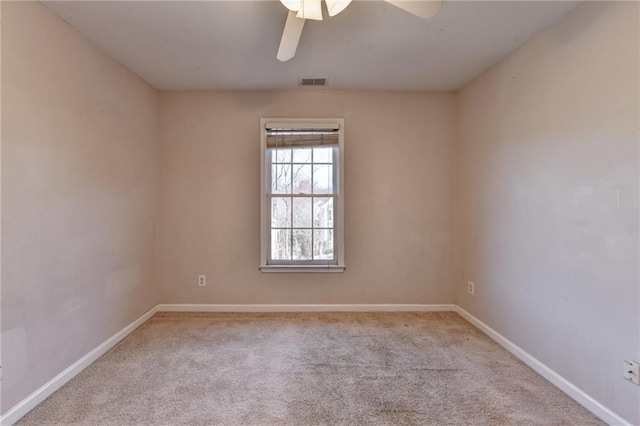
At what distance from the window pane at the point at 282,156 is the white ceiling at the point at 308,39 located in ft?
2.30

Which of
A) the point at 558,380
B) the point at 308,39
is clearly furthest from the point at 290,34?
the point at 558,380

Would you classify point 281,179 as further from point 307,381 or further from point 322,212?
point 307,381

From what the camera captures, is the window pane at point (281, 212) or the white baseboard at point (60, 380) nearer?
the white baseboard at point (60, 380)

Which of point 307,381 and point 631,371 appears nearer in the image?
point 631,371

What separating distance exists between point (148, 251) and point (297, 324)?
1712mm

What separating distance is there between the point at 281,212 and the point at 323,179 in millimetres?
596

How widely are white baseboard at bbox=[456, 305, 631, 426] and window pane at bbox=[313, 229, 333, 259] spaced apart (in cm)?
164

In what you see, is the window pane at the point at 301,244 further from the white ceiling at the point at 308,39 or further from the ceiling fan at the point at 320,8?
the ceiling fan at the point at 320,8

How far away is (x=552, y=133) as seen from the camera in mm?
1980

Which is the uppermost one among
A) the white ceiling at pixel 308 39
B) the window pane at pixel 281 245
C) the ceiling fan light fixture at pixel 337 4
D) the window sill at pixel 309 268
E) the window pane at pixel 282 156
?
the white ceiling at pixel 308 39

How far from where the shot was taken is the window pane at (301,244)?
3.23 meters

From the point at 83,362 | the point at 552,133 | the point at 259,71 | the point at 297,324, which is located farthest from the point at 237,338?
the point at 552,133

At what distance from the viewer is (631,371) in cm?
150

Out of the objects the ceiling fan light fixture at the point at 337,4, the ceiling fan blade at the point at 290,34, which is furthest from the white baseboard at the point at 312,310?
the ceiling fan light fixture at the point at 337,4
